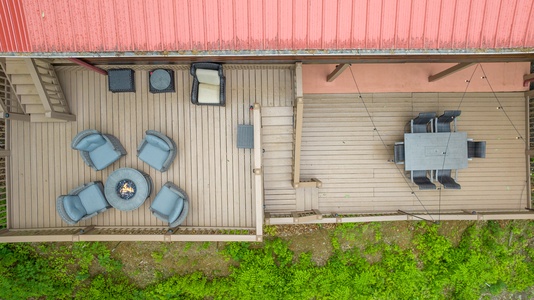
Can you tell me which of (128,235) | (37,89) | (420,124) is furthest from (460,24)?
(37,89)

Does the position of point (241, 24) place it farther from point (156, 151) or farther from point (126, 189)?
point (126, 189)

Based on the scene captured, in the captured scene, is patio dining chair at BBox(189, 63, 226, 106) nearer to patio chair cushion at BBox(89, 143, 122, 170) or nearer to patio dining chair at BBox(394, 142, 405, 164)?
patio chair cushion at BBox(89, 143, 122, 170)

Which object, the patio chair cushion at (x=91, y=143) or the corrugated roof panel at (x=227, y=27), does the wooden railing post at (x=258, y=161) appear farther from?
the patio chair cushion at (x=91, y=143)

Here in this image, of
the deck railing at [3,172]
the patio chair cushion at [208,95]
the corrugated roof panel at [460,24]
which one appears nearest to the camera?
the corrugated roof panel at [460,24]

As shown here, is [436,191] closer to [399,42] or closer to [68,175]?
[399,42]

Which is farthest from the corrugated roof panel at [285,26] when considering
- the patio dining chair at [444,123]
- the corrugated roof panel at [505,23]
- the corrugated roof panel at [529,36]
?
the patio dining chair at [444,123]

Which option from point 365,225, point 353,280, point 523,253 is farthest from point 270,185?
point 523,253
